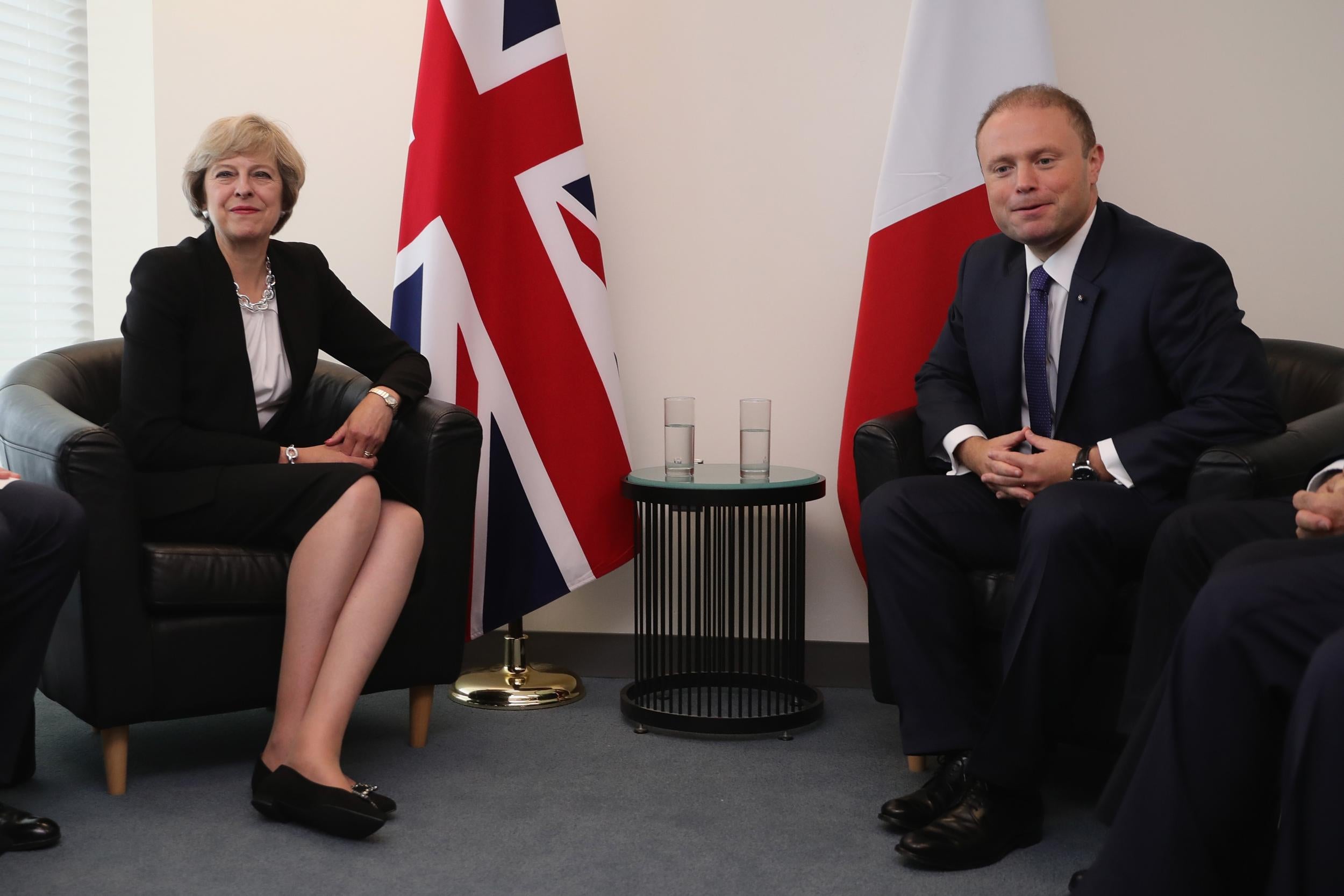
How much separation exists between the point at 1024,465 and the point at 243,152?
176 cm

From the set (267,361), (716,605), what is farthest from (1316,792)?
(267,361)

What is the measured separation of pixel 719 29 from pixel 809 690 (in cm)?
181

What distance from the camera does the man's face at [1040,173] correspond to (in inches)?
88.7

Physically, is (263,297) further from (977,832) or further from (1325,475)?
(1325,475)

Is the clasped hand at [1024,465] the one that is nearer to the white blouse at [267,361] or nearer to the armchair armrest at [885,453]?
the armchair armrest at [885,453]

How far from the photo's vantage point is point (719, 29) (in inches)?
124

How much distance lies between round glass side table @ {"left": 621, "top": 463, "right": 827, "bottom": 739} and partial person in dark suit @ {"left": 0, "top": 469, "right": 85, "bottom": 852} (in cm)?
122

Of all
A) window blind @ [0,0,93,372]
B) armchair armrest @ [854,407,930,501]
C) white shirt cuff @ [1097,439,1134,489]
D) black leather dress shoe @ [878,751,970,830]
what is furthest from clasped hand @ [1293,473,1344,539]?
window blind @ [0,0,93,372]

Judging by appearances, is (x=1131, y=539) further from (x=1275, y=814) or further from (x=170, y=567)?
(x=170, y=567)

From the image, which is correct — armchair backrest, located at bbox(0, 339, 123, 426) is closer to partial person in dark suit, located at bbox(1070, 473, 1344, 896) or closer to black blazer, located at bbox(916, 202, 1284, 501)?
black blazer, located at bbox(916, 202, 1284, 501)

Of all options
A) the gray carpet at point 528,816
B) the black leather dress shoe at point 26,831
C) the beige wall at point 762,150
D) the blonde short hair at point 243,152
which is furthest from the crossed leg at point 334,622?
the beige wall at point 762,150

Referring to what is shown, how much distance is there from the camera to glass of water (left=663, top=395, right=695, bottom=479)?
272cm

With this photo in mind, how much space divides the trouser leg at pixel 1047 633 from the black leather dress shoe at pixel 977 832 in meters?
0.04

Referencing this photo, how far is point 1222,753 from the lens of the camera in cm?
130
